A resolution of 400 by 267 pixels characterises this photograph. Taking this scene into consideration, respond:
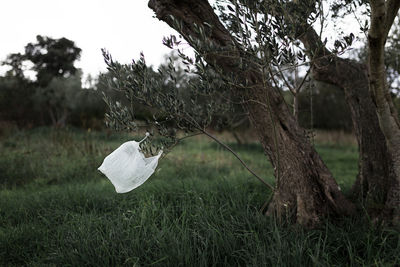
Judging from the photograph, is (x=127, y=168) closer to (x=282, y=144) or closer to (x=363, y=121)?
(x=282, y=144)

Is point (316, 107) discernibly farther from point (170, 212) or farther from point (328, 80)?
point (170, 212)

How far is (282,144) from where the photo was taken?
2.99m

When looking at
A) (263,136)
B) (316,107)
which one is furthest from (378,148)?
(316,107)

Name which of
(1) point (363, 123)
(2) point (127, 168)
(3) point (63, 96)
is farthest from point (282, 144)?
(3) point (63, 96)

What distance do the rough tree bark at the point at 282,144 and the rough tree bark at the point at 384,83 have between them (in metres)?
0.51

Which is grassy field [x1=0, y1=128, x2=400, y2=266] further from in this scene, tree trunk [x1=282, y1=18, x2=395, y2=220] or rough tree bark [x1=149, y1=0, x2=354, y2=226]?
tree trunk [x1=282, y1=18, x2=395, y2=220]

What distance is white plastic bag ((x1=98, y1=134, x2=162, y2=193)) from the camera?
88.9 inches

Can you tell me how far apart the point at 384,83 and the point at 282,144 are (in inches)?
42.2

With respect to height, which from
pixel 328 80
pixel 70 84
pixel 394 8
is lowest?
pixel 328 80

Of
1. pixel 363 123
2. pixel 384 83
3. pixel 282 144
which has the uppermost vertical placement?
pixel 384 83

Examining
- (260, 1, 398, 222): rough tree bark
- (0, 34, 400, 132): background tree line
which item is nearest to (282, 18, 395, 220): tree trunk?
(260, 1, 398, 222): rough tree bark

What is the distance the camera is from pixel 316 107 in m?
15.2

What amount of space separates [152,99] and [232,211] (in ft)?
5.16

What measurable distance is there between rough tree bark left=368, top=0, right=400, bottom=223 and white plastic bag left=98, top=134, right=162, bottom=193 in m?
2.04
